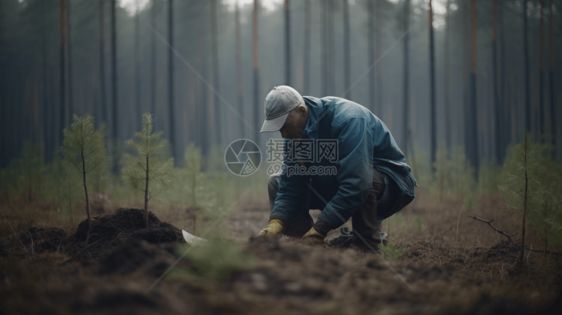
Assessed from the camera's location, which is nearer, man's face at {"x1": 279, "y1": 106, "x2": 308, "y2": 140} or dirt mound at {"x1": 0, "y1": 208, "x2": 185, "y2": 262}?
dirt mound at {"x1": 0, "y1": 208, "x2": 185, "y2": 262}

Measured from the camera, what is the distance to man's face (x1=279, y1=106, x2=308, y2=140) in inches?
119

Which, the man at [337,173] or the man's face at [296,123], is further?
the man's face at [296,123]

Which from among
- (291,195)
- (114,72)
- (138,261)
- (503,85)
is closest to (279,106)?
(291,195)

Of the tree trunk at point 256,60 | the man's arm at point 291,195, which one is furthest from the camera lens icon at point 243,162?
the man's arm at point 291,195

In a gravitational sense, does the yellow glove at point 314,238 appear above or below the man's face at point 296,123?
below

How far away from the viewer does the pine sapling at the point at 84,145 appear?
3.01 meters

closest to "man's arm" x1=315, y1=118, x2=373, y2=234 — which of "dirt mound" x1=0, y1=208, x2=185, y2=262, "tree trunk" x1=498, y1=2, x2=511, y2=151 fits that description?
"dirt mound" x1=0, y1=208, x2=185, y2=262

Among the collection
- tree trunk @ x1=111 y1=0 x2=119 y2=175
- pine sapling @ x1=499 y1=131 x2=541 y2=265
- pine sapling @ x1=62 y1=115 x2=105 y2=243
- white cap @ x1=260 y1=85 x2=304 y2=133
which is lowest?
pine sapling @ x1=499 y1=131 x2=541 y2=265

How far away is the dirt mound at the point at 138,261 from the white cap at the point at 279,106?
1.56 m

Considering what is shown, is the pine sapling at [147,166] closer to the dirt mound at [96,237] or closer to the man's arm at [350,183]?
the dirt mound at [96,237]

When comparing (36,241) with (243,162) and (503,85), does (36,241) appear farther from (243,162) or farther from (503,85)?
(503,85)

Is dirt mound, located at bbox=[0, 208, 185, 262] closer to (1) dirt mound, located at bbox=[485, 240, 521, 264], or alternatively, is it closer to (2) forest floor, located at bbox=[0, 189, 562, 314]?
(2) forest floor, located at bbox=[0, 189, 562, 314]

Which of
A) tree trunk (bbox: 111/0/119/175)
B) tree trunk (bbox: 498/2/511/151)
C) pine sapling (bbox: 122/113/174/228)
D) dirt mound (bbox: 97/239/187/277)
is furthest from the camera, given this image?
tree trunk (bbox: 498/2/511/151)

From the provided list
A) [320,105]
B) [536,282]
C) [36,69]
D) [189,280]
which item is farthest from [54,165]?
[36,69]
